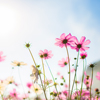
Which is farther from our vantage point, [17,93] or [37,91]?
[17,93]

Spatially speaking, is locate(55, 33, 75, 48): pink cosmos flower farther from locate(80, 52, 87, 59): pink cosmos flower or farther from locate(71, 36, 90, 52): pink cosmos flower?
locate(80, 52, 87, 59): pink cosmos flower

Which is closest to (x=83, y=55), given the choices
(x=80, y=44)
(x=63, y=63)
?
(x=80, y=44)

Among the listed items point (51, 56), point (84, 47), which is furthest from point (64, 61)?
point (84, 47)

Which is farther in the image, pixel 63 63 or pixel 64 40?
pixel 63 63

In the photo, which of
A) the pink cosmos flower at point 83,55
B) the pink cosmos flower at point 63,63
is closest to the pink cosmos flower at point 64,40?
the pink cosmos flower at point 83,55

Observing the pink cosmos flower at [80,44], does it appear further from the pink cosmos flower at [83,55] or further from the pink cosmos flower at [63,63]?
the pink cosmos flower at [63,63]

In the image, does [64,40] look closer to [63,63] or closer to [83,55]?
[83,55]

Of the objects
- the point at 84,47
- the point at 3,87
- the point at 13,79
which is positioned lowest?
the point at 3,87

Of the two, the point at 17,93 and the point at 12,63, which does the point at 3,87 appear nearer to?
the point at 12,63
